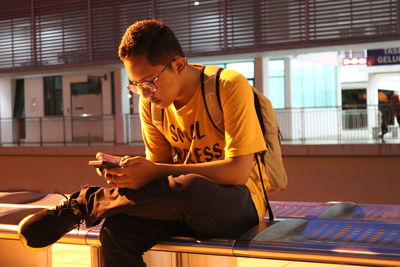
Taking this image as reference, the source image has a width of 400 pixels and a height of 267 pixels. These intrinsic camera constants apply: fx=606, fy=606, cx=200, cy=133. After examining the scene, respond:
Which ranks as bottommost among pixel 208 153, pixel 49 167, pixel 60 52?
pixel 49 167

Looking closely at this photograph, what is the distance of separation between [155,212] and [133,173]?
183 millimetres

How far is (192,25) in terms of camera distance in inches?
682

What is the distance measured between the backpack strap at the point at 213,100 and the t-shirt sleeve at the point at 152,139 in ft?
1.25

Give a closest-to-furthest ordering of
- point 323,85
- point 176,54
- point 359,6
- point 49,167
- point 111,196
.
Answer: point 111,196 → point 176,54 → point 359,6 → point 49,167 → point 323,85

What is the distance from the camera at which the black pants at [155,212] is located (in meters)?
2.44

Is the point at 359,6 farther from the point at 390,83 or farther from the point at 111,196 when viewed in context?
the point at 111,196

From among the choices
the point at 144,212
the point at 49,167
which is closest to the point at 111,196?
the point at 144,212

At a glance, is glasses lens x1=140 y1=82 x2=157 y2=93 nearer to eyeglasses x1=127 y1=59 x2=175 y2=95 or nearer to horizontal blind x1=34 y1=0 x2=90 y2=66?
eyeglasses x1=127 y1=59 x2=175 y2=95

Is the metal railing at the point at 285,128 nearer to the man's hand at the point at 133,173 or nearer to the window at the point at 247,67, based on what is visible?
the window at the point at 247,67

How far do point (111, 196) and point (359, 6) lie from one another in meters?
13.7

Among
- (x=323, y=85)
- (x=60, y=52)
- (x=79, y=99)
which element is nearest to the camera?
(x=60, y=52)

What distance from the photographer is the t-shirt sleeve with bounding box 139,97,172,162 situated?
3.06m

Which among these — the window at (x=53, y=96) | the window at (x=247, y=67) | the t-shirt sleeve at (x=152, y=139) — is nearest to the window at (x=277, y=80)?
the window at (x=247, y=67)

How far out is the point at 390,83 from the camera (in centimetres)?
2516
